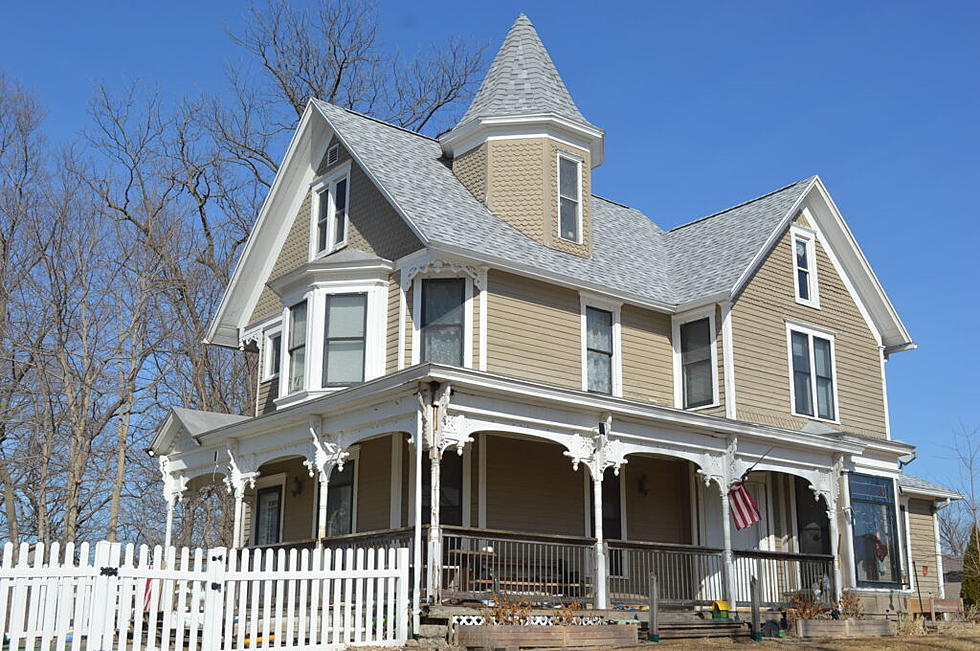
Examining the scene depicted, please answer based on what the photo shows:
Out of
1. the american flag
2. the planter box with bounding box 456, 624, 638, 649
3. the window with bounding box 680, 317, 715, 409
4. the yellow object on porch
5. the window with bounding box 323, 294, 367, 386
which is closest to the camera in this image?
the planter box with bounding box 456, 624, 638, 649

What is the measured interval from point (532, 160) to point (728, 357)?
5.52m

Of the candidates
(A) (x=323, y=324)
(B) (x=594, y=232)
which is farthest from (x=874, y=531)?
(A) (x=323, y=324)

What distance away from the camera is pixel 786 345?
22.3 meters

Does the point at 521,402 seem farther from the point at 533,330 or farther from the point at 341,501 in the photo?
the point at 341,501

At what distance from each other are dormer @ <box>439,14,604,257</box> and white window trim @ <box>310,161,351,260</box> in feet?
7.86

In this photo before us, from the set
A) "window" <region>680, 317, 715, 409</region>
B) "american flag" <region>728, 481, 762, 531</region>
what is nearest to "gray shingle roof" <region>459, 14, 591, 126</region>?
"window" <region>680, 317, 715, 409</region>

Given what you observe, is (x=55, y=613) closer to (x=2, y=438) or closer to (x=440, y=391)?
(x=440, y=391)

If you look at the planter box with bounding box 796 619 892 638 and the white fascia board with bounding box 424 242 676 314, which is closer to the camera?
the planter box with bounding box 796 619 892 638

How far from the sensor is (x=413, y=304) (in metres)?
18.9

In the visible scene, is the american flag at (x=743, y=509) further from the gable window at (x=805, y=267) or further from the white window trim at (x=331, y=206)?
the white window trim at (x=331, y=206)

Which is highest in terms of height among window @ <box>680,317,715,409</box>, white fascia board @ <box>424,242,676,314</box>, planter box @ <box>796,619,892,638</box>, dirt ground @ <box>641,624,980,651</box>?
white fascia board @ <box>424,242,676,314</box>

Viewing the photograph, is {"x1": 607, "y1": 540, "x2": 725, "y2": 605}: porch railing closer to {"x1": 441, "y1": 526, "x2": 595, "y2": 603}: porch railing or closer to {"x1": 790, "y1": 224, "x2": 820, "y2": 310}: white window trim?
{"x1": 441, "y1": 526, "x2": 595, "y2": 603}: porch railing

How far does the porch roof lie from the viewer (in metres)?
15.0

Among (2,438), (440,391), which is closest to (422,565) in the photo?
(440,391)
